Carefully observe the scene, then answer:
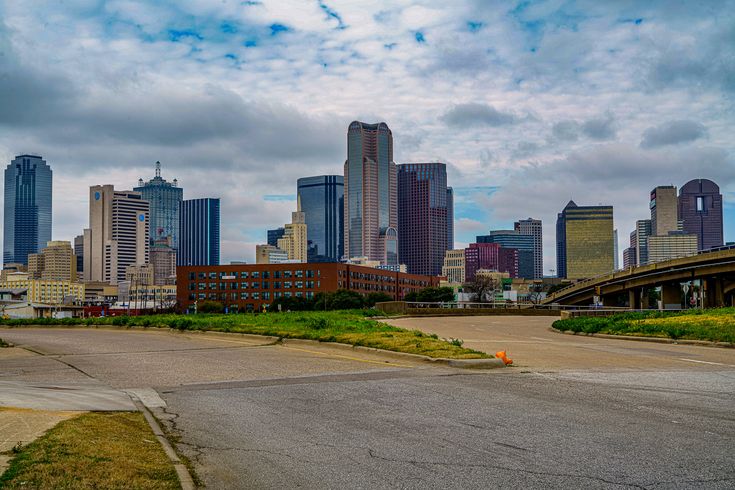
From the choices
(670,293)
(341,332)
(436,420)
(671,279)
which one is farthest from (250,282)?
(436,420)

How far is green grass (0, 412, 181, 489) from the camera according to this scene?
7.47m

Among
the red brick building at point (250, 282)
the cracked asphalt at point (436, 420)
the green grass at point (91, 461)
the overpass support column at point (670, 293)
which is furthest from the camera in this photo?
the red brick building at point (250, 282)

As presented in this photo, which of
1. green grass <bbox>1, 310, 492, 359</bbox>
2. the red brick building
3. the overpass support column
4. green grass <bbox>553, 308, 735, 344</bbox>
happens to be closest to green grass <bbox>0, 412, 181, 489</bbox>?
green grass <bbox>1, 310, 492, 359</bbox>

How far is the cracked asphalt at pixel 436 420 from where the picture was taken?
27.8 feet

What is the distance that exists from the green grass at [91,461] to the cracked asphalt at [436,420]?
0.57 metres

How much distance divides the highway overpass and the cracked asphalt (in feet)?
208

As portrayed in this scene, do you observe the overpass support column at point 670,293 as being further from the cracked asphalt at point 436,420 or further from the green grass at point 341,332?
the cracked asphalt at point 436,420

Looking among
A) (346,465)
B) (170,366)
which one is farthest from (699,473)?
(170,366)

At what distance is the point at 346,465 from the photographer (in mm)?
8836

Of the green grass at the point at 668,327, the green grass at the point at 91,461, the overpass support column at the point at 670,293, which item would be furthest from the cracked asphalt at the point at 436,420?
the overpass support column at the point at 670,293

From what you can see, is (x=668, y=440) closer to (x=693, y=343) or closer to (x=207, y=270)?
(x=693, y=343)

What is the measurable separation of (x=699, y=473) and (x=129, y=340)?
26.1 meters

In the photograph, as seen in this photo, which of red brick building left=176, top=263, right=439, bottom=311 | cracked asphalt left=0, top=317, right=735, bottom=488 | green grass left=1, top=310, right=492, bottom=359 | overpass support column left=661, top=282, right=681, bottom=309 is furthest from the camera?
red brick building left=176, top=263, right=439, bottom=311

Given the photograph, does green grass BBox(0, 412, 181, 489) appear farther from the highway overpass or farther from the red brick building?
the red brick building
